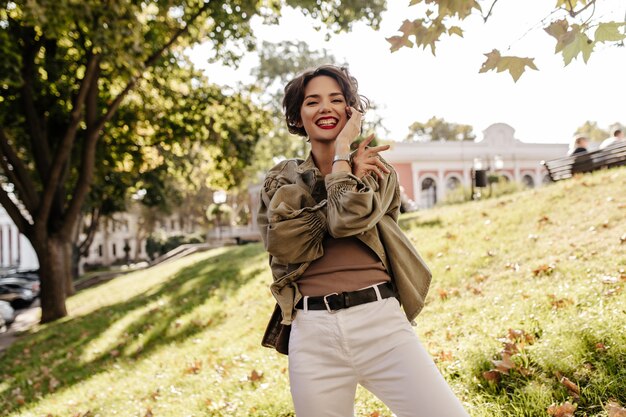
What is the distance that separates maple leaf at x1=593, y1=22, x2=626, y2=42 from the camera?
8.23ft

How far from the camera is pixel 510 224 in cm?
869

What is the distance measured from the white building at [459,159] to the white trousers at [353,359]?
120 feet

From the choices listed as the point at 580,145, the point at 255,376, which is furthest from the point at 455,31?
the point at 580,145

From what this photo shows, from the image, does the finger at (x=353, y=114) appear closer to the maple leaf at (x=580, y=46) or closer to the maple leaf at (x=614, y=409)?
the maple leaf at (x=580, y=46)

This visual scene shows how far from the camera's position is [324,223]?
2160mm

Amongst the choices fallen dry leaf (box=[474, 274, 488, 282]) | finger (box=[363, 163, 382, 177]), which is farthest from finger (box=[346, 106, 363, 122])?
fallen dry leaf (box=[474, 274, 488, 282])

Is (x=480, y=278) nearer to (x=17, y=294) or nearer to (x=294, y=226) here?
(x=294, y=226)

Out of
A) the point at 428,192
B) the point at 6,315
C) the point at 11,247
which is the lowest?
the point at 6,315

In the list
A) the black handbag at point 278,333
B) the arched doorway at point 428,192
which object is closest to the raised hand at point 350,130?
the black handbag at point 278,333

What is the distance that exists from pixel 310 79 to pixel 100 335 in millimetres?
9344

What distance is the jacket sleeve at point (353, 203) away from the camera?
6.60ft

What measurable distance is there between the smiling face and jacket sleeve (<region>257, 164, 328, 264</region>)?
0.28 m

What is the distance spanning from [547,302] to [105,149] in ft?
51.0

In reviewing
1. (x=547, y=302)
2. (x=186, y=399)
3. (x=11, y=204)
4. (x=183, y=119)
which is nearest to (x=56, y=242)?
(x=11, y=204)
